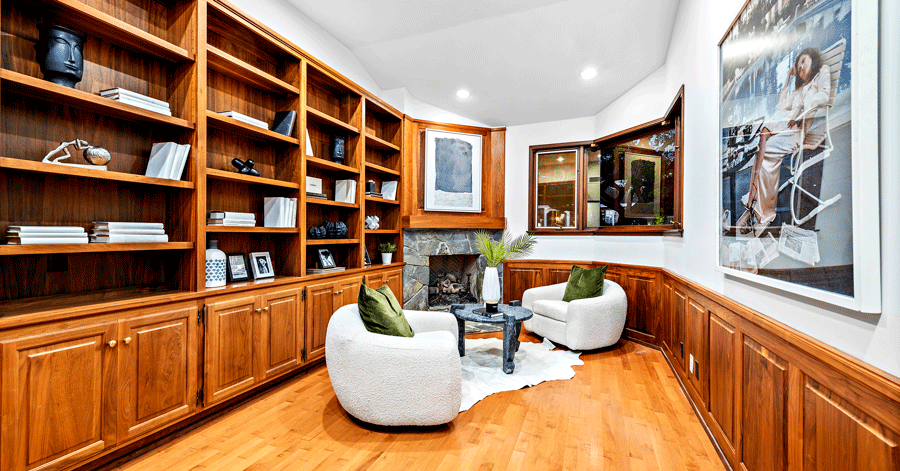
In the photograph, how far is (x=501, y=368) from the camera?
3.31m

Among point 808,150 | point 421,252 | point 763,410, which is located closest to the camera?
point 808,150

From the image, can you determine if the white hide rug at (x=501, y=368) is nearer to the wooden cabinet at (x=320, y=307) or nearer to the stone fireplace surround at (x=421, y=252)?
the stone fireplace surround at (x=421, y=252)

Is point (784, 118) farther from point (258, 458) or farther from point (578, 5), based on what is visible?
point (258, 458)

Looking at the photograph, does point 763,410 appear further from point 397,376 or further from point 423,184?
point 423,184

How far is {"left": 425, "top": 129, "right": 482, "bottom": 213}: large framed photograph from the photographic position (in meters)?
5.11

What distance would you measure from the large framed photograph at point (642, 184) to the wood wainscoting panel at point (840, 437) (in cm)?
325

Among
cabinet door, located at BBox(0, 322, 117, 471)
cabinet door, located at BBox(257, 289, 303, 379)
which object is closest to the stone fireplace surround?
cabinet door, located at BBox(257, 289, 303, 379)

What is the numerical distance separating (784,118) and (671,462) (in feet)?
5.81

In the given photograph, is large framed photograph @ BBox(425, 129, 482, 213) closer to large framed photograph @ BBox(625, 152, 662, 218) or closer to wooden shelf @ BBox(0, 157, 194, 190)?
large framed photograph @ BBox(625, 152, 662, 218)

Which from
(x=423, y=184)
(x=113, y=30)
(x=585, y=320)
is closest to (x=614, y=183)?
(x=585, y=320)

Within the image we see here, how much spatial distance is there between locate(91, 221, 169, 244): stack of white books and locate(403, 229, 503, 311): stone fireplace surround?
2956 mm

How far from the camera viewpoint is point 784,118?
1.35 m

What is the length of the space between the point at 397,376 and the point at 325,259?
5.99 feet

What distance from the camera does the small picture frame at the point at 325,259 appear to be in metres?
3.61
